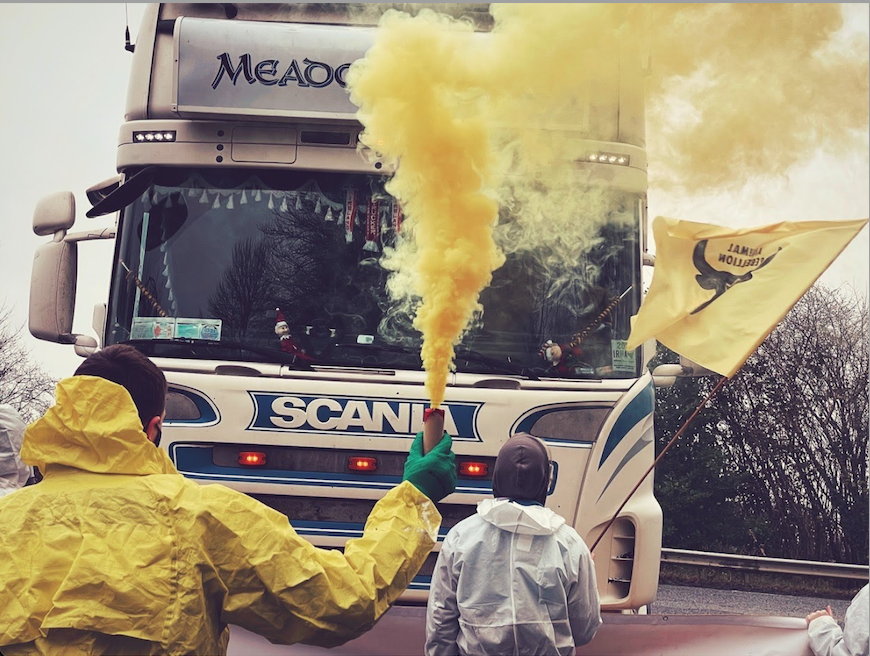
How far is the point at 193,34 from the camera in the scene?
237 inches

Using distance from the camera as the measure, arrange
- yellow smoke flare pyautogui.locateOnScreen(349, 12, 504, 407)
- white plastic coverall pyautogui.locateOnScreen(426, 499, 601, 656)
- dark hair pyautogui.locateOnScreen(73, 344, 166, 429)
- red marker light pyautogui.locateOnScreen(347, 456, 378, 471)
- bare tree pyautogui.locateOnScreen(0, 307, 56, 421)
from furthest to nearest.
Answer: bare tree pyautogui.locateOnScreen(0, 307, 56, 421)
red marker light pyautogui.locateOnScreen(347, 456, 378, 471)
yellow smoke flare pyautogui.locateOnScreen(349, 12, 504, 407)
white plastic coverall pyautogui.locateOnScreen(426, 499, 601, 656)
dark hair pyautogui.locateOnScreen(73, 344, 166, 429)

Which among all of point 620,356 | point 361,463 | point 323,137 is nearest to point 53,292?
point 323,137

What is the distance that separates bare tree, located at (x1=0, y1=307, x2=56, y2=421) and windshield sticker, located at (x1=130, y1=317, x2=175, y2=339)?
16.8 metres

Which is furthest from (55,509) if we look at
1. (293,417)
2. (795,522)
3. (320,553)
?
(795,522)

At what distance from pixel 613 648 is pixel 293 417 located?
2142 mm

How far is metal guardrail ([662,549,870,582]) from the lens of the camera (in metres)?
12.2

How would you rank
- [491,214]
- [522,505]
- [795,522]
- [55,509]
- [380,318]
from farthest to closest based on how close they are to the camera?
[795,522]
[380,318]
[491,214]
[522,505]
[55,509]

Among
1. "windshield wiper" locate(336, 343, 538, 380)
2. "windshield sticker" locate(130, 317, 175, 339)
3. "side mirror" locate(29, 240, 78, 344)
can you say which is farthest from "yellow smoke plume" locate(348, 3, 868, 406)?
"side mirror" locate(29, 240, 78, 344)

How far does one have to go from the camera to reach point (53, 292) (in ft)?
21.1

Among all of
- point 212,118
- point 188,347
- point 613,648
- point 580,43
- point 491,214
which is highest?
point 580,43

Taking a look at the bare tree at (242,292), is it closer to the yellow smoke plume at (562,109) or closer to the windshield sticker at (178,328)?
the windshield sticker at (178,328)

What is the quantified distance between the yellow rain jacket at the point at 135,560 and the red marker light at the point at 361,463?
9.97ft

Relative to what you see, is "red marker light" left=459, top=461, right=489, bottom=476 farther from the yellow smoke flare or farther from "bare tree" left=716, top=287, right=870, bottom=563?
"bare tree" left=716, top=287, right=870, bottom=563

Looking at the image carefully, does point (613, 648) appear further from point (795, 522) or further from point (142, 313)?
point (795, 522)
